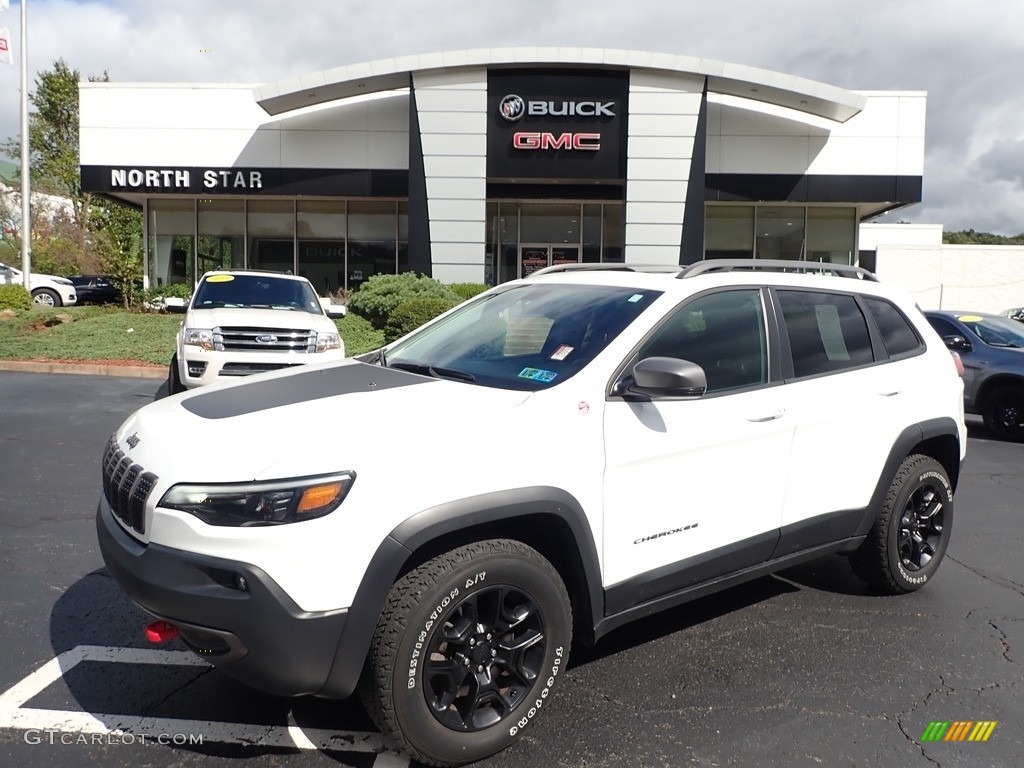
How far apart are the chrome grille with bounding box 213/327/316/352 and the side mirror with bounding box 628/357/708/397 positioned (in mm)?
6549

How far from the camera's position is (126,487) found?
2854 millimetres

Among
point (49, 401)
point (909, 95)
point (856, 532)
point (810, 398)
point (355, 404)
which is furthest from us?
point (909, 95)

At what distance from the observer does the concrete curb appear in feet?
46.0

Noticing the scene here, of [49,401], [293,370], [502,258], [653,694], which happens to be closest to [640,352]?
[653,694]

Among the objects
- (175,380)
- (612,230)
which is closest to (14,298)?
(175,380)

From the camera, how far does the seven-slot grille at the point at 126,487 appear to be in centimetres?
272

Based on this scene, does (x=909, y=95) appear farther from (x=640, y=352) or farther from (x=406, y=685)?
(x=406, y=685)

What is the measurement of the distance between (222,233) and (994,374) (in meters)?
22.1

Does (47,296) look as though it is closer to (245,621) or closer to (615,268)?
(615,268)

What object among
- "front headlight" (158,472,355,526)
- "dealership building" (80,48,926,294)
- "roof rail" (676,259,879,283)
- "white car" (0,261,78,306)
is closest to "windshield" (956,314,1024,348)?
"roof rail" (676,259,879,283)

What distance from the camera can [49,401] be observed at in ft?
35.1

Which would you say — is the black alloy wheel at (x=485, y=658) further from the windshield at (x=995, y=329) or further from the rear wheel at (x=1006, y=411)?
the windshield at (x=995, y=329)

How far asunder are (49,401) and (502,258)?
52.0 feet

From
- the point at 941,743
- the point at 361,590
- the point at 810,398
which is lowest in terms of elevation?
the point at 941,743
